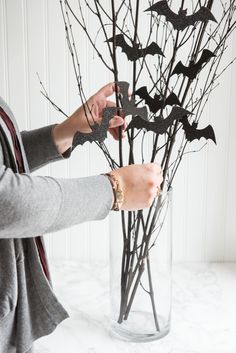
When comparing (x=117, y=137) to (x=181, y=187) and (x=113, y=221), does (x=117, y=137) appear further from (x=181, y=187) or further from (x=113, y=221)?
(x=181, y=187)

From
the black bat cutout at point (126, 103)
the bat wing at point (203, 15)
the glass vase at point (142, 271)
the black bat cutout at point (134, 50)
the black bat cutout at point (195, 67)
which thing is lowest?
the glass vase at point (142, 271)

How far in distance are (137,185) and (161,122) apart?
14 cm

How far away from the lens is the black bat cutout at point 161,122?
101 cm

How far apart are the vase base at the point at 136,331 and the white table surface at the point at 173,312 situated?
0.01 metres

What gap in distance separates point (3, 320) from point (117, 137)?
43 cm

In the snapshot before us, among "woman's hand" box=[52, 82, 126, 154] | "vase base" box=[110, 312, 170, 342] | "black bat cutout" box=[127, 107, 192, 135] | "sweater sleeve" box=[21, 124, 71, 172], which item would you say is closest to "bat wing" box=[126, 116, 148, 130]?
"black bat cutout" box=[127, 107, 192, 135]

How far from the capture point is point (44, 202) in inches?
33.7

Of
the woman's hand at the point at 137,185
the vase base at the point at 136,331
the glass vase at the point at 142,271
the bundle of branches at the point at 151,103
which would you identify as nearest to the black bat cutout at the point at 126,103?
the bundle of branches at the point at 151,103

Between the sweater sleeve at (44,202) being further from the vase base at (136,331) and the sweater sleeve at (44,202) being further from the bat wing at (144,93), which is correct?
the vase base at (136,331)

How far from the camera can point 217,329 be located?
4.15 feet

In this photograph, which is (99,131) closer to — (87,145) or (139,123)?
(139,123)

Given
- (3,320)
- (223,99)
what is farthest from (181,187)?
(3,320)

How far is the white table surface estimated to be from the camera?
1195mm

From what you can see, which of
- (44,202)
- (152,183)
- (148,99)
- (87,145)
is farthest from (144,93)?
(87,145)
